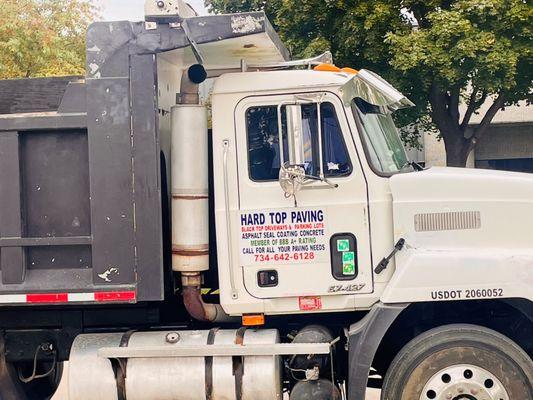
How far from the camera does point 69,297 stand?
533 centimetres

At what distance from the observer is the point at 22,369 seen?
6.30 meters

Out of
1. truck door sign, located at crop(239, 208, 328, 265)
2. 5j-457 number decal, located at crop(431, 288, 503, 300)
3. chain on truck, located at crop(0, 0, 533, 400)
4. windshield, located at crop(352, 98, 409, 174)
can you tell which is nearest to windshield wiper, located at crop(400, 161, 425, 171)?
windshield, located at crop(352, 98, 409, 174)

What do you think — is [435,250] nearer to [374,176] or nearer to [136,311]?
[374,176]

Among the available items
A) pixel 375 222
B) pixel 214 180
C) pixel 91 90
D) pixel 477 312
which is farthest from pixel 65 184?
pixel 477 312

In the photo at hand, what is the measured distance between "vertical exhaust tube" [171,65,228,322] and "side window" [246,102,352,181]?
38cm

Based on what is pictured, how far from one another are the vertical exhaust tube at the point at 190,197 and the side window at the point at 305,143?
38 centimetres

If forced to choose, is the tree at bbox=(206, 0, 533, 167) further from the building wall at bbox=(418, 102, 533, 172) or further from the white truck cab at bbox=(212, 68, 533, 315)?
the white truck cab at bbox=(212, 68, 533, 315)

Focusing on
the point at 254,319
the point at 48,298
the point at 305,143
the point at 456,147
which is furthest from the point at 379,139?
the point at 456,147

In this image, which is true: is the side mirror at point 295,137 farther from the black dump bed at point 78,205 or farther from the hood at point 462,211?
the black dump bed at point 78,205

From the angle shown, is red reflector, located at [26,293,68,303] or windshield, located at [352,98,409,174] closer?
red reflector, located at [26,293,68,303]

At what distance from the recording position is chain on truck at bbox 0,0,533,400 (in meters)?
5.21

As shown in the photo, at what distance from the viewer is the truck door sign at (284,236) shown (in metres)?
5.34

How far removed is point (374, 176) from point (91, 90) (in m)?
2.06

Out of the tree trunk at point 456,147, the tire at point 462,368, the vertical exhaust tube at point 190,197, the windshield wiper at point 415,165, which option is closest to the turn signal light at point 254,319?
the vertical exhaust tube at point 190,197
